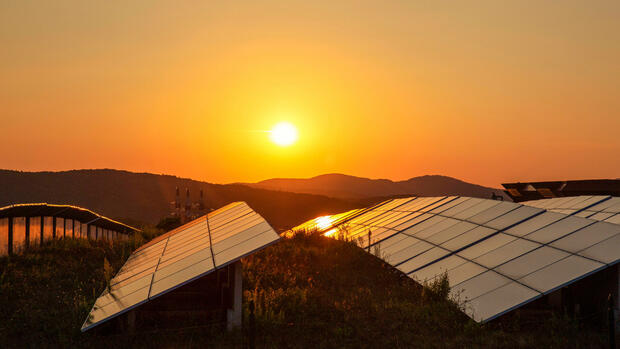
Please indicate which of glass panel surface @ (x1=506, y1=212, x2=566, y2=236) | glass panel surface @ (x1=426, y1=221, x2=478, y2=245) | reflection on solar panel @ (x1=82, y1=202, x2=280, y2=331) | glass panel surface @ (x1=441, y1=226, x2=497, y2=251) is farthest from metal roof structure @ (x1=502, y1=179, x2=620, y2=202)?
reflection on solar panel @ (x1=82, y1=202, x2=280, y2=331)

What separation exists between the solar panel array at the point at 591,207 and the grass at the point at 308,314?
473 inches

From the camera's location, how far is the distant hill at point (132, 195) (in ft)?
420

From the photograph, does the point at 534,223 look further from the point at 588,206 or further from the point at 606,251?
the point at 588,206

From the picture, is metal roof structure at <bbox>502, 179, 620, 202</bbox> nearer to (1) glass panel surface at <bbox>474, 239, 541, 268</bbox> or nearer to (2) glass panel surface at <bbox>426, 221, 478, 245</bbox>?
(2) glass panel surface at <bbox>426, 221, 478, 245</bbox>

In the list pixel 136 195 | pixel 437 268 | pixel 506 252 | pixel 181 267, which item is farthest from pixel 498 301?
pixel 136 195

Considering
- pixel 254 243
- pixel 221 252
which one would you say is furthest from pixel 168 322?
pixel 254 243

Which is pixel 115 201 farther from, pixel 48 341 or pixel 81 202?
pixel 48 341

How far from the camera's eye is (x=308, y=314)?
1396 cm

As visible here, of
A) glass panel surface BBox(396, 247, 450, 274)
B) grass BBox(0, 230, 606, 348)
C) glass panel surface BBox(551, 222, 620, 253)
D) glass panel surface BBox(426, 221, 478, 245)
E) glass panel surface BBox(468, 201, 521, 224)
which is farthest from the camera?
glass panel surface BBox(468, 201, 521, 224)

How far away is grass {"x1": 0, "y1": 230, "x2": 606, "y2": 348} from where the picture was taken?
1188cm

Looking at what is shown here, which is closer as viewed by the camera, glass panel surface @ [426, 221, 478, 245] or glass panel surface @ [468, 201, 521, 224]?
glass panel surface @ [426, 221, 478, 245]

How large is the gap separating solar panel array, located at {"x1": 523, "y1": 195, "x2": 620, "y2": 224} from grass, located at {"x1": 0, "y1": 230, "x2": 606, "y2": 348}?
12007 millimetres

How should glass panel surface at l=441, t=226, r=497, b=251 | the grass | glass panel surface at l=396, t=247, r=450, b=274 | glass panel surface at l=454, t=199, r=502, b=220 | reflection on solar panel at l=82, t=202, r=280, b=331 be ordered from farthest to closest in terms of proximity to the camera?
glass panel surface at l=454, t=199, r=502, b=220 → glass panel surface at l=441, t=226, r=497, b=251 → glass panel surface at l=396, t=247, r=450, b=274 → the grass → reflection on solar panel at l=82, t=202, r=280, b=331

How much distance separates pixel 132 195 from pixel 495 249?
142 meters
